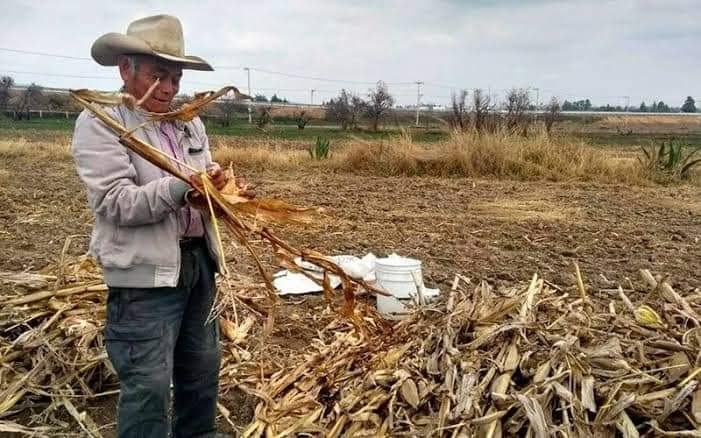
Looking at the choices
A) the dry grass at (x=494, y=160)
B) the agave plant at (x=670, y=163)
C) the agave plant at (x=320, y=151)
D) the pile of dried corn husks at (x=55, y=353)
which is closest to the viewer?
the pile of dried corn husks at (x=55, y=353)

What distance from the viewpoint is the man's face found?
2.02 meters

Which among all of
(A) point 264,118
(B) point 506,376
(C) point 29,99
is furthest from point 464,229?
(C) point 29,99

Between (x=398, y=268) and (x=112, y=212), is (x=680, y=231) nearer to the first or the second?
(x=398, y=268)

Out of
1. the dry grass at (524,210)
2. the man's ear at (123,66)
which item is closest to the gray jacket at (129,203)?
the man's ear at (123,66)

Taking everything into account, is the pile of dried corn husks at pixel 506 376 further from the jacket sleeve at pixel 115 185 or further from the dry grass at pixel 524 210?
the dry grass at pixel 524 210

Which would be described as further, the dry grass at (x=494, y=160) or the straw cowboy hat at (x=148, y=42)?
the dry grass at (x=494, y=160)


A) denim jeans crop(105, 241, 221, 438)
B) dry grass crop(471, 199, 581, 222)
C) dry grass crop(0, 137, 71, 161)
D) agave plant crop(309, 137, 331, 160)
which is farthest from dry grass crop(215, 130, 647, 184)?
denim jeans crop(105, 241, 221, 438)

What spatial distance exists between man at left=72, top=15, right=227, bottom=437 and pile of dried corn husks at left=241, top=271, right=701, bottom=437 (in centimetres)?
55

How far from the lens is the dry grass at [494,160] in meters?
10.4

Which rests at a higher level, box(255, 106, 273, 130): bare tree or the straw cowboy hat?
the straw cowboy hat

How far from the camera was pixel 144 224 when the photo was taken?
1924 millimetres

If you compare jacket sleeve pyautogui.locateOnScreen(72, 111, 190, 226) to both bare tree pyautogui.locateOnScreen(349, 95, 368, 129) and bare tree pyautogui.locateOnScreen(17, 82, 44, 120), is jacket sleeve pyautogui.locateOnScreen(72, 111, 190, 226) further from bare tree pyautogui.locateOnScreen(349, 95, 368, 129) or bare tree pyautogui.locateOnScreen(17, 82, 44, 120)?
bare tree pyautogui.locateOnScreen(17, 82, 44, 120)

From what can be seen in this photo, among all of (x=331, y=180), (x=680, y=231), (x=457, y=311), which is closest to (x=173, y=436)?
(x=457, y=311)

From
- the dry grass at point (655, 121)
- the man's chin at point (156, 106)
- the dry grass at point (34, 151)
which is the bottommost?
the dry grass at point (34, 151)
